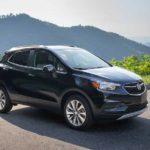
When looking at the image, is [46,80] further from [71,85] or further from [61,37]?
[61,37]

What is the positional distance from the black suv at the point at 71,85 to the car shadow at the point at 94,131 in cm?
29

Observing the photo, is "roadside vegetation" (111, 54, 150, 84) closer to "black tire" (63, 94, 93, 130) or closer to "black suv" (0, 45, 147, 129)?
"black suv" (0, 45, 147, 129)

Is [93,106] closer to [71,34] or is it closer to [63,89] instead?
[63,89]

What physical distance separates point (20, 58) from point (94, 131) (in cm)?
278

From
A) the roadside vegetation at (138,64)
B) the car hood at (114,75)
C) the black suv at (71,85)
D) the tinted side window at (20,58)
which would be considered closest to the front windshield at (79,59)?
the black suv at (71,85)

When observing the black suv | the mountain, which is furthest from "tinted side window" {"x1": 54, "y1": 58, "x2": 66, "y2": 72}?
the mountain

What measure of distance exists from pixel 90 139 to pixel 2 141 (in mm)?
1559

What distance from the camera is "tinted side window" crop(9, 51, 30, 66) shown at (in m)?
9.24

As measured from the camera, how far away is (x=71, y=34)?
573 ft

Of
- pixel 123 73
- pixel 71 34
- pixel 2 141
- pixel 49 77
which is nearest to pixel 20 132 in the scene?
pixel 2 141

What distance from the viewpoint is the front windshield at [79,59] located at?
839 cm

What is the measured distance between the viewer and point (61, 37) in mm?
166125

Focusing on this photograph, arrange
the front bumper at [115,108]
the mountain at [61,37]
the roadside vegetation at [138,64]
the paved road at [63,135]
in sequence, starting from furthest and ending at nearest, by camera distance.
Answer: the mountain at [61,37]
the roadside vegetation at [138,64]
the front bumper at [115,108]
the paved road at [63,135]

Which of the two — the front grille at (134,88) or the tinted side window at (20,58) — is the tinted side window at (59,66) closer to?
the tinted side window at (20,58)
